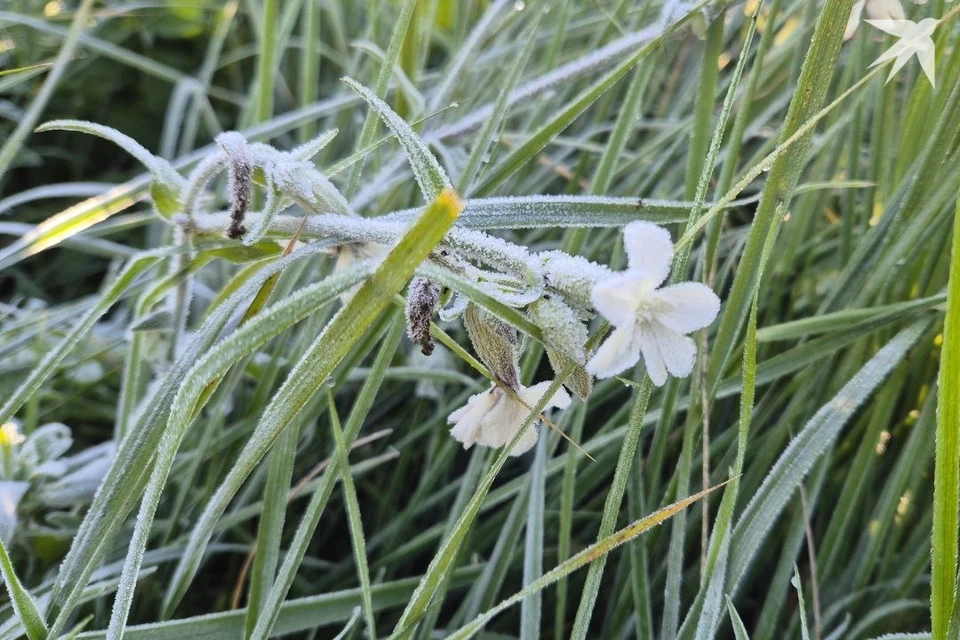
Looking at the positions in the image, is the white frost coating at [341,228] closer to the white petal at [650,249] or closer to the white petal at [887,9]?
the white petal at [650,249]

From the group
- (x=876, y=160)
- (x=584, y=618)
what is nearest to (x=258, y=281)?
(x=584, y=618)

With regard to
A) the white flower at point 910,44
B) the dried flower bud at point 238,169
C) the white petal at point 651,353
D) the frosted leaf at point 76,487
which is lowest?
the frosted leaf at point 76,487

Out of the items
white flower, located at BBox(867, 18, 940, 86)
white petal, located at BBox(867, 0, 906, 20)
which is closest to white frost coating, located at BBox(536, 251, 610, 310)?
white flower, located at BBox(867, 18, 940, 86)

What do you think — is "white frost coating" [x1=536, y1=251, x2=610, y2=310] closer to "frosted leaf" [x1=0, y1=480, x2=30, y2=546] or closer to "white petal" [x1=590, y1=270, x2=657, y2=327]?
"white petal" [x1=590, y1=270, x2=657, y2=327]

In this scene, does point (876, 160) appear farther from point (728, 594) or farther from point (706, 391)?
point (728, 594)

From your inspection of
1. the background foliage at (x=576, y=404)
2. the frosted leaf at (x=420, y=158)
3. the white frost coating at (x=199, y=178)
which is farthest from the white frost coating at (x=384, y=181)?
the frosted leaf at (x=420, y=158)

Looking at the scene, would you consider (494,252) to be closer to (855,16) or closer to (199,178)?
(199,178)

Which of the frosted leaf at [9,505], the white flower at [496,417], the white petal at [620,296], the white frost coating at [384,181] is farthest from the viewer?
the white frost coating at [384,181]

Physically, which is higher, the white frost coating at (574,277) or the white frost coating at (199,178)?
the white frost coating at (199,178)

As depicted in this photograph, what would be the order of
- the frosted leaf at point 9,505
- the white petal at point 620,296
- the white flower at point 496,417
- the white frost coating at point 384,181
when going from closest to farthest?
the white petal at point 620,296, the white flower at point 496,417, the frosted leaf at point 9,505, the white frost coating at point 384,181
